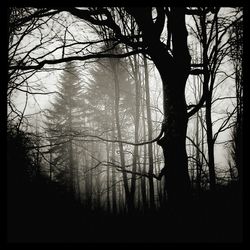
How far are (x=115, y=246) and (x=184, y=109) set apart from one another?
1.46 metres

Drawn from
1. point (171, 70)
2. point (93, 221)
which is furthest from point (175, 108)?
point (93, 221)

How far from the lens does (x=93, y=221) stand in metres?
8.93

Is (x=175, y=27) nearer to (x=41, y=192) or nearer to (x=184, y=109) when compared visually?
(x=184, y=109)

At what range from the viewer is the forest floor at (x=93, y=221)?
17.9 ft

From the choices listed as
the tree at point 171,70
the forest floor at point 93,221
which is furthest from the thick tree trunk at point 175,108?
the forest floor at point 93,221

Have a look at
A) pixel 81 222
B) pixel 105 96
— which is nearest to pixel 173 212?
pixel 81 222

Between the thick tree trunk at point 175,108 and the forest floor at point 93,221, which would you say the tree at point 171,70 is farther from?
the forest floor at point 93,221

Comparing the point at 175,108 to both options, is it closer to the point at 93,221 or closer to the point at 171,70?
the point at 171,70

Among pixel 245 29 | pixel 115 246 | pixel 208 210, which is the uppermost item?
pixel 245 29

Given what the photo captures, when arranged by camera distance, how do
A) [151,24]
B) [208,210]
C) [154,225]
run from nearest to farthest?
[151,24] < [208,210] < [154,225]

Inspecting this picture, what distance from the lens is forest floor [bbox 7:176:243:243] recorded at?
5450 mm

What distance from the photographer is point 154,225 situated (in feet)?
21.1

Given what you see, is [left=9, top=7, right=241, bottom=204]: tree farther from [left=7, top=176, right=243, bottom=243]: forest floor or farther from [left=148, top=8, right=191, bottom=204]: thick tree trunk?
[left=7, top=176, right=243, bottom=243]: forest floor

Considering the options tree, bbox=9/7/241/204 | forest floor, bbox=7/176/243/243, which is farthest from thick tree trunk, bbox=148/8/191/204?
forest floor, bbox=7/176/243/243
